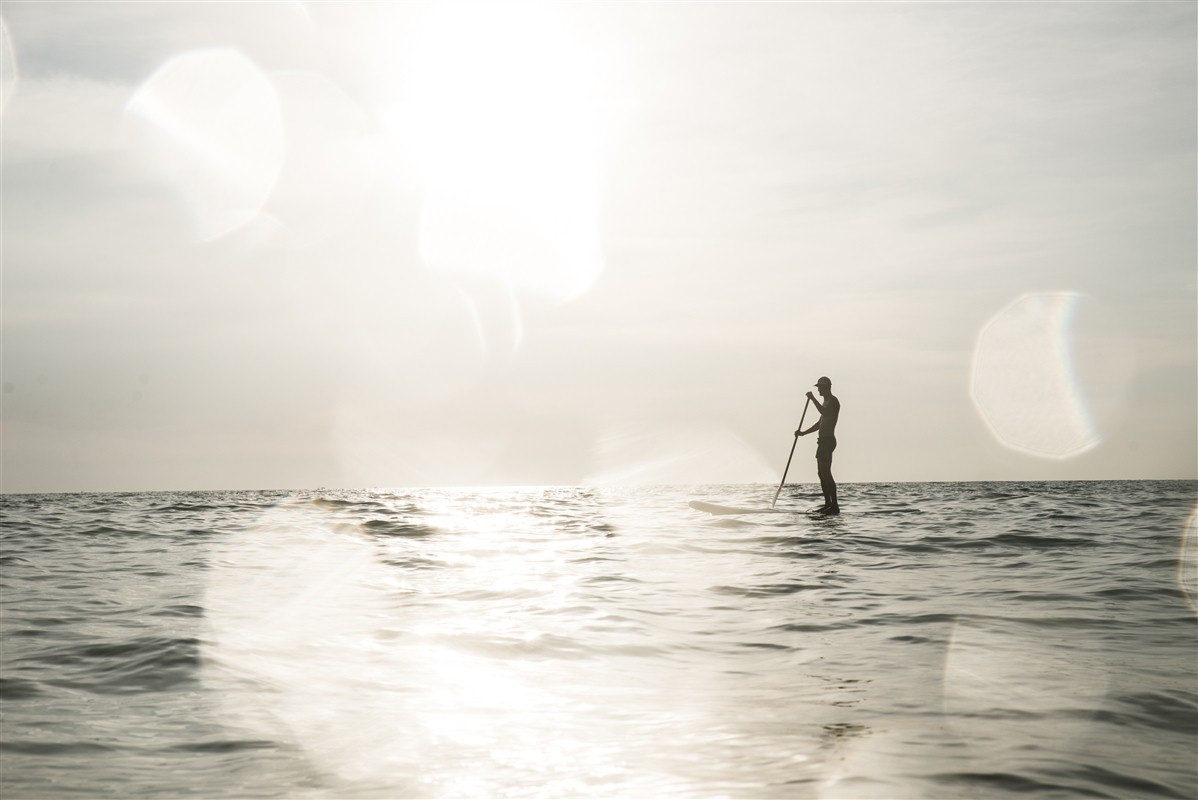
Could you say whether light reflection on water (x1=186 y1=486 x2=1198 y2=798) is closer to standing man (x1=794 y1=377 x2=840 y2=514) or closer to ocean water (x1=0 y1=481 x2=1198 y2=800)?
ocean water (x1=0 y1=481 x2=1198 y2=800)

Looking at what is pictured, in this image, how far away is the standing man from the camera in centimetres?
2384

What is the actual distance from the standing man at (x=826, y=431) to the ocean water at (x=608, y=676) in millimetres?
9067

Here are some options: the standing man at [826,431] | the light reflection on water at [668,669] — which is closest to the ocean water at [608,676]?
the light reflection on water at [668,669]

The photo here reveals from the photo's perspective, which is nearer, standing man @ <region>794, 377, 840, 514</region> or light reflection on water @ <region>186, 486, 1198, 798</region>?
light reflection on water @ <region>186, 486, 1198, 798</region>

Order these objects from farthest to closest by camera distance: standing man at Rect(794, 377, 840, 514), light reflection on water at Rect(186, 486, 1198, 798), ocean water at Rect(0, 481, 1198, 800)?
standing man at Rect(794, 377, 840, 514), light reflection on water at Rect(186, 486, 1198, 798), ocean water at Rect(0, 481, 1198, 800)

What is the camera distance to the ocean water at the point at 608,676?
468cm

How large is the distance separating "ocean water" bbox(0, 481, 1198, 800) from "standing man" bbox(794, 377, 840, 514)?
357 inches

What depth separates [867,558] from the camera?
1422cm

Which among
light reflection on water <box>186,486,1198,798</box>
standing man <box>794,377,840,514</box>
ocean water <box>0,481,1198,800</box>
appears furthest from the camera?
standing man <box>794,377,840,514</box>

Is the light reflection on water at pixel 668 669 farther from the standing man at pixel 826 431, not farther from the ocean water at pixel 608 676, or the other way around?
the standing man at pixel 826 431

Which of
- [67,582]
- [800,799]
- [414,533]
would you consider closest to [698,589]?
[800,799]

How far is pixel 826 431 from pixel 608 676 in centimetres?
1826

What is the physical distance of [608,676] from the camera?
6.98 m

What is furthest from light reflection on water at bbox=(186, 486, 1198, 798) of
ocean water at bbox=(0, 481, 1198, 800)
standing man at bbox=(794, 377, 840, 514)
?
standing man at bbox=(794, 377, 840, 514)
